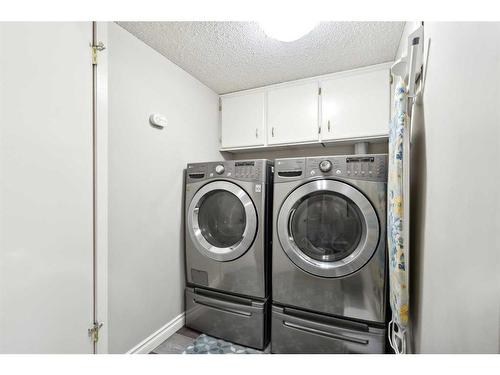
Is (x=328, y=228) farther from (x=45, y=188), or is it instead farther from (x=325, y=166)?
(x=45, y=188)

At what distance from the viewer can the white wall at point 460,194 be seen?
1.45 ft

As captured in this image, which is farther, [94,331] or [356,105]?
[356,105]

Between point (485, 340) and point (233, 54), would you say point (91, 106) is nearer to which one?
point (233, 54)

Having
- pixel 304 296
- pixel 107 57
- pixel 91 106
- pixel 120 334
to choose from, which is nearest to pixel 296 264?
pixel 304 296

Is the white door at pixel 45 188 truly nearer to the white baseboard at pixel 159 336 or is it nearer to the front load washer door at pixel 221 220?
the white baseboard at pixel 159 336

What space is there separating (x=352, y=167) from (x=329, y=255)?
60 cm

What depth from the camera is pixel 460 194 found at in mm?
578

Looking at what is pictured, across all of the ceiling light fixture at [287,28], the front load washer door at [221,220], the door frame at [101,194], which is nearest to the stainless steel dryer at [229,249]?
the front load washer door at [221,220]

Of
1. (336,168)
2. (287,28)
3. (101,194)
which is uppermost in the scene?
(287,28)

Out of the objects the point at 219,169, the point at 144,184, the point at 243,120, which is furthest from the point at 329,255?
the point at 243,120

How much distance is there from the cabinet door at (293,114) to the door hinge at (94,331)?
5.91ft

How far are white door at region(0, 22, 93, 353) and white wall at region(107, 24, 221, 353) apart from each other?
18 centimetres
